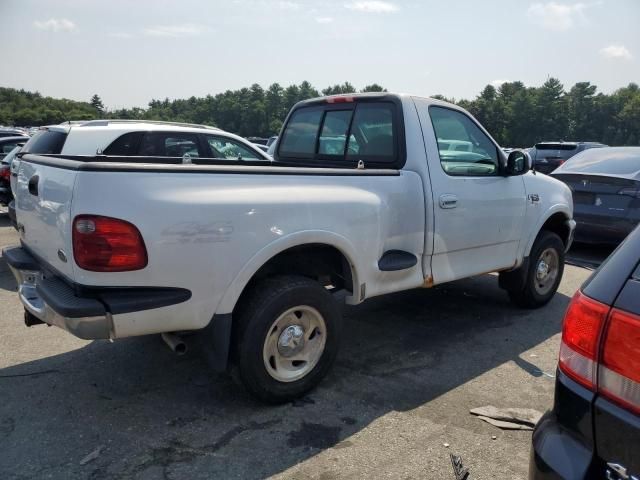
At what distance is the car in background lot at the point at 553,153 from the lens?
18886mm

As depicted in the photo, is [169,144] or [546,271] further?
[169,144]

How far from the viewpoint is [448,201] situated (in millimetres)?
4117

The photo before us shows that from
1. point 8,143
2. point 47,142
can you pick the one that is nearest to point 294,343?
point 47,142

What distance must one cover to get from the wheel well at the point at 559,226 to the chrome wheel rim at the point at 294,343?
3.05 m

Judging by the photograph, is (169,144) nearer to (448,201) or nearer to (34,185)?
(34,185)

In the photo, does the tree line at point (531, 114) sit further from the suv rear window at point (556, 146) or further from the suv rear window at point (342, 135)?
the suv rear window at point (342, 135)

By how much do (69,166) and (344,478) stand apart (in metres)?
2.11

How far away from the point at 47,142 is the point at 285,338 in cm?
559

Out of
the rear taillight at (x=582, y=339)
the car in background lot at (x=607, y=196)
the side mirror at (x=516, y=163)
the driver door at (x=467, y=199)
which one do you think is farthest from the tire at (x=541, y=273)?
the rear taillight at (x=582, y=339)

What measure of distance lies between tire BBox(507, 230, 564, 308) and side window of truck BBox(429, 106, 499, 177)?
1085 millimetres

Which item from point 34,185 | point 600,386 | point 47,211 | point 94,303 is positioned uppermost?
point 34,185

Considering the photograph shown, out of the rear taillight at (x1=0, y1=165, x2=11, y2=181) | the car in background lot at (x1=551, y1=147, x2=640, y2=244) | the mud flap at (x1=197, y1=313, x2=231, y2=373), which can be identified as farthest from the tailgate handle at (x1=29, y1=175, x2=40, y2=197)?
the rear taillight at (x1=0, y1=165, x2=11, y2=181)

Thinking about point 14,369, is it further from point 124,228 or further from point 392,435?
point 392,435

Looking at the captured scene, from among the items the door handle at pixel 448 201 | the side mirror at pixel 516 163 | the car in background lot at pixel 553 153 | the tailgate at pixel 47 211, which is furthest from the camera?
the car in background lot at pixel 553 153
